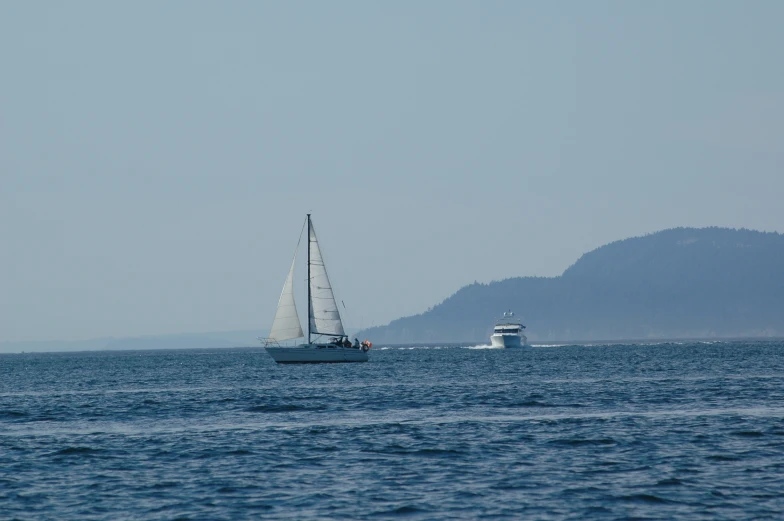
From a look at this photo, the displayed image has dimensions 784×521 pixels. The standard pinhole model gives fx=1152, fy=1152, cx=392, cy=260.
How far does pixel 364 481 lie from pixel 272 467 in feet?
14.0

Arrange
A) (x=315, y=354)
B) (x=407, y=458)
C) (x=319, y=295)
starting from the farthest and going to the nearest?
(x=319, y=295)
(x=315, y=354)
(x=407, y=458)

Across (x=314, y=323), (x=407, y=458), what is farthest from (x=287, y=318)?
(x=407, y=458)

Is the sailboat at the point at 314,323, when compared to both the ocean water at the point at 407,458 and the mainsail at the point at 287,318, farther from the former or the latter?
the ocean water at the point at 407,458

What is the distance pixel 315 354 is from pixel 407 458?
93075mm

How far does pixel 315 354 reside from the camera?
130 metres

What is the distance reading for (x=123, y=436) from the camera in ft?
154

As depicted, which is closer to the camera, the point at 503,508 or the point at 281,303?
the point at 503,508

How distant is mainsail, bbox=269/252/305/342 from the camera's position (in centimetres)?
13138

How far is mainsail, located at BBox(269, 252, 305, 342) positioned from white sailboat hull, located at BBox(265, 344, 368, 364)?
1.49 meters

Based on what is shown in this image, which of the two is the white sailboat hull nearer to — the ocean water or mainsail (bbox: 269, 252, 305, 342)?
mainsail (bbox: 269, 252, 305, 342)

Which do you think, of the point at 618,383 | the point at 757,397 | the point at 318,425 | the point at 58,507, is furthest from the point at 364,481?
the point at 618,383

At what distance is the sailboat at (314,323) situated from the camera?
13050cm

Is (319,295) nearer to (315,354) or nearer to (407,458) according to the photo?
(315,354)

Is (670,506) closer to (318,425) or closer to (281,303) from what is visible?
(318,425)
